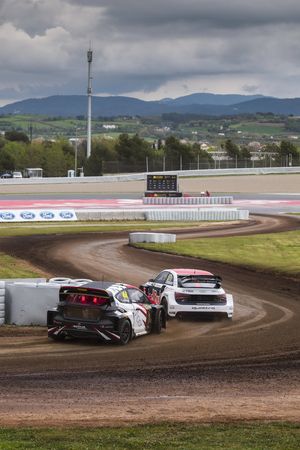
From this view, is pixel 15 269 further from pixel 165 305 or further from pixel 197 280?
pixel 197 280

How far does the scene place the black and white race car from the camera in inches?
744

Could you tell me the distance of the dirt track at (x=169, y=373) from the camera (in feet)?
42.9

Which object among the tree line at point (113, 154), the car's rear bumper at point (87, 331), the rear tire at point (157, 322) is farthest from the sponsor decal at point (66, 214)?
the tree line at point (113, 154)

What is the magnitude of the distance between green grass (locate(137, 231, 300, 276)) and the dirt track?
957 cm

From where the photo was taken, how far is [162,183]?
263ft

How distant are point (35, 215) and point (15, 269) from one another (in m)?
26.0

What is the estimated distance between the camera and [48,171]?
170 meters

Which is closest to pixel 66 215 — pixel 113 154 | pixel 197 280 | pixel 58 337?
pixel 197 280

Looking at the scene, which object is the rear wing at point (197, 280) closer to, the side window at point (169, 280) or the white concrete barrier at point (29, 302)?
the side window at point (169, 280)

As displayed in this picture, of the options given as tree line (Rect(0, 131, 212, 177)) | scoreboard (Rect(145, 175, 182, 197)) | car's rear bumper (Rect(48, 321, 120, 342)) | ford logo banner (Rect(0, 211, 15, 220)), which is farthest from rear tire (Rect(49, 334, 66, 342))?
tree line (Rect(0, 131, 212, 177))

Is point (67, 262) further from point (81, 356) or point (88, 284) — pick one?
point (81, 356)

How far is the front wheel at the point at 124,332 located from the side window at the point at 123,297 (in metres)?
0.52

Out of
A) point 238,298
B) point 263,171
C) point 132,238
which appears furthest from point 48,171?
point 238,298

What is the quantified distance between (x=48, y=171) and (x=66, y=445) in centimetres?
16081
